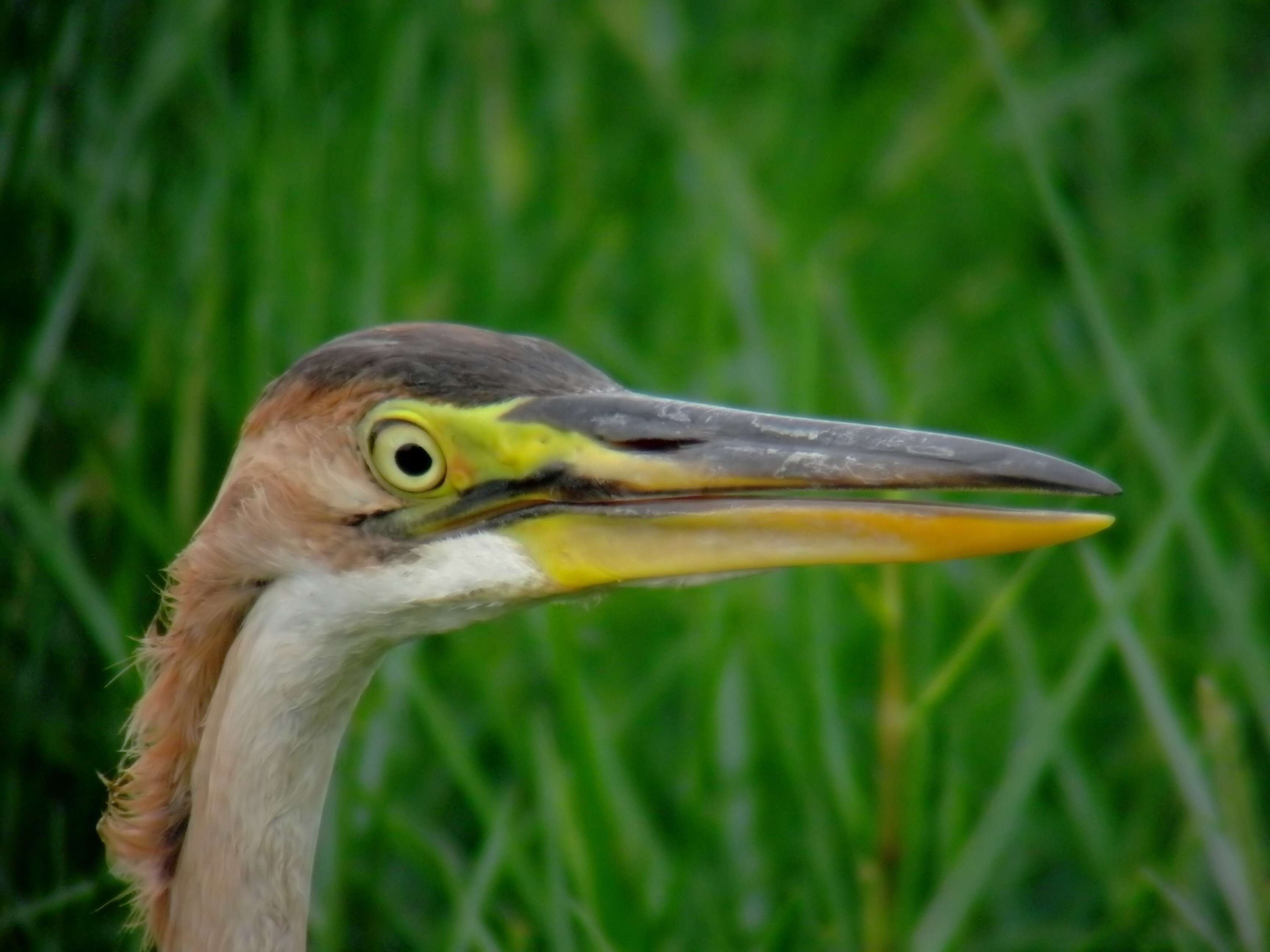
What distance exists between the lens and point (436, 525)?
5.62ft

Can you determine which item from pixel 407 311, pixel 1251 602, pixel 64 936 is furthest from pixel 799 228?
pixel 64 936

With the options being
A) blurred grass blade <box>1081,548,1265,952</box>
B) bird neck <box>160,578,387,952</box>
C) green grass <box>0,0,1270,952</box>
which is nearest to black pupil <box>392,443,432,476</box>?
bird neck <box>160,578,387,952</box>

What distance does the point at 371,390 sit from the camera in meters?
1.73

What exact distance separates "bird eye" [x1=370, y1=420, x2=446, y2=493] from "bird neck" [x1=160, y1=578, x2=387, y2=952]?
0.17 m

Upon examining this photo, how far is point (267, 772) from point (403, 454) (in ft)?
1.21

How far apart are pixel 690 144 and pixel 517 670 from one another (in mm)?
1354

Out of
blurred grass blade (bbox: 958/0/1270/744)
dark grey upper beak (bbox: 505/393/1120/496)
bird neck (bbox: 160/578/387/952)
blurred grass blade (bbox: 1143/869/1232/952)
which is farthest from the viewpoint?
blurred grass blade (bbox: 958/0/1270/744)

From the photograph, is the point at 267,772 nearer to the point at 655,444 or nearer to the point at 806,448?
the point at 655,444

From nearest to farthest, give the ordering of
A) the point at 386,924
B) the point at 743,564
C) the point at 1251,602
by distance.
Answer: the point at 743,564 < the point at 386,924 < the point at 1251,602

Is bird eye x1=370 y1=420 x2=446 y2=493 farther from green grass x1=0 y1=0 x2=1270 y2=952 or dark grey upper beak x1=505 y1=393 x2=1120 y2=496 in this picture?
green grass x1=0 y1=0 x2=1270 y2=952

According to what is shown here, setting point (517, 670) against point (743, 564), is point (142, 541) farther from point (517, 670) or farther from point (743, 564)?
point (743, 564)

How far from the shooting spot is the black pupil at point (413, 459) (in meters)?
1.72

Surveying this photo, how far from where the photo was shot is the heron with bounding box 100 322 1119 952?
1648 millimetres

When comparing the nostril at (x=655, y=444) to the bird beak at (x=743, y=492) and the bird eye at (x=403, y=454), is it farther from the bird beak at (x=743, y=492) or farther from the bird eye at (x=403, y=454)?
the bird eye at (x=403, y=454)
